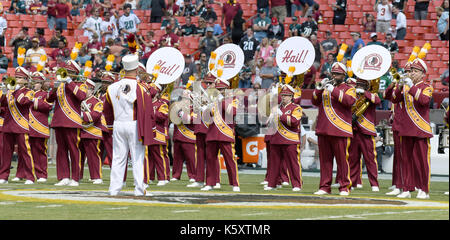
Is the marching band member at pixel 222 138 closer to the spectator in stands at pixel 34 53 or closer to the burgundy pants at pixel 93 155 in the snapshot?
the burgundy pants at pixel 93 155

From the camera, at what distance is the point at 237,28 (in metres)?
26.1

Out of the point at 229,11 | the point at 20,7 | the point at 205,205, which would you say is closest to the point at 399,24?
the point at 229,11

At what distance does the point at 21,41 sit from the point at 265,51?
7.57m

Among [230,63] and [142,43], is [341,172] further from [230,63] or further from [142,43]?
[142,43]

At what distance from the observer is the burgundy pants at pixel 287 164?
50.0 feet

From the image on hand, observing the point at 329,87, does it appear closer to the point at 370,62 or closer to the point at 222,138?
the point at 370,62

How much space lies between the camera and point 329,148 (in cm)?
1395

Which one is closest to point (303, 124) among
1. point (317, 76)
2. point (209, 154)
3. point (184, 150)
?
point (317, 76)

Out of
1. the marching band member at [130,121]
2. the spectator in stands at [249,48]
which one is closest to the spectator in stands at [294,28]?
the spectator in stands at [249,48]

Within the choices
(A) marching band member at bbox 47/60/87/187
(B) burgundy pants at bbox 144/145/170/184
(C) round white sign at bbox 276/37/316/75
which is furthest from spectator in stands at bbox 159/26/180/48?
(A) marching band member at bbox 47/60/87/187

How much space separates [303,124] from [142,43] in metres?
6.71

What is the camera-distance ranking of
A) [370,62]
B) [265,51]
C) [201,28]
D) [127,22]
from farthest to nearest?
[127,22] < [201,28] < [265,51] < [370,62]

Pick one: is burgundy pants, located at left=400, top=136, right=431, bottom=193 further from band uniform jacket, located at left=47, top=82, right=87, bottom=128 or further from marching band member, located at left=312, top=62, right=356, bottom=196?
band uniform jacket, located at left=47, top=82, right=87, bottom=128

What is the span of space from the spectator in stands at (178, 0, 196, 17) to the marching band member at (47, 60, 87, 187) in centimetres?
1320
